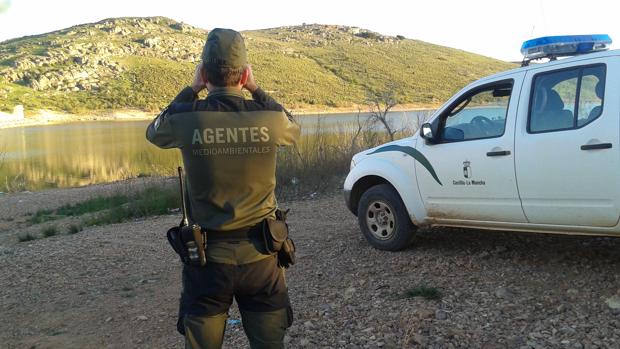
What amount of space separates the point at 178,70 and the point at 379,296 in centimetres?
6815

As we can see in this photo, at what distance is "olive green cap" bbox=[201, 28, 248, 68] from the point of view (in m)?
2.68

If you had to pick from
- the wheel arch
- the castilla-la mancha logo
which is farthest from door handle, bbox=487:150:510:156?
the wheel arch

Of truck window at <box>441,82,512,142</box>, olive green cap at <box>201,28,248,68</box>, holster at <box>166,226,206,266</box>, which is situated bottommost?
holster at <box>166,226,206,266</box>

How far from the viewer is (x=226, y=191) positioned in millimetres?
2723

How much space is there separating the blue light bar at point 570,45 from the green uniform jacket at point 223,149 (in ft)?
11.9

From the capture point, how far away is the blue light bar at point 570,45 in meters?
5.26

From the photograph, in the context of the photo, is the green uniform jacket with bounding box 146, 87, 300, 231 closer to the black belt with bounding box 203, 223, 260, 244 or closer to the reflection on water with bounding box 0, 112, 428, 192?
the black belt with bounding box 203, 223, 260, 244

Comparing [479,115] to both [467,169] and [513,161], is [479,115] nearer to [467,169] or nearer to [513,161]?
[467,169]

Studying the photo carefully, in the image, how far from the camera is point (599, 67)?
185 inches

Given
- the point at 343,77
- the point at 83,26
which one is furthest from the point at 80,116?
the point at 83,26

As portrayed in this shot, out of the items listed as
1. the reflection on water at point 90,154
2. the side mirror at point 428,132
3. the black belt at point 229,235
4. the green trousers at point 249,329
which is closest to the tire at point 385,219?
the side mirror at point 428,132

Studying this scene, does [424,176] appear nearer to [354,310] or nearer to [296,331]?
[354,310]

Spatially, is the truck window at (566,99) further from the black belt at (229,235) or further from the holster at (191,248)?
the holster at (191,248)

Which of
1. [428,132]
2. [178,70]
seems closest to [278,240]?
[428,132]
